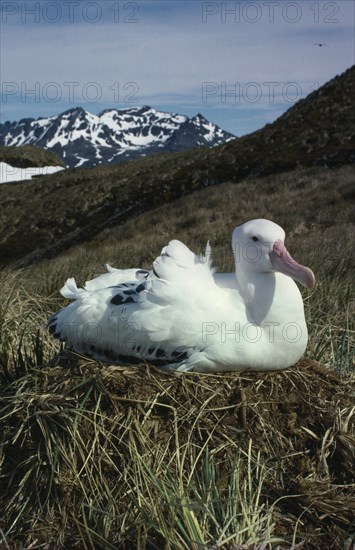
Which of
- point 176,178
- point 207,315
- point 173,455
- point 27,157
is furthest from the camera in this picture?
point 27,157

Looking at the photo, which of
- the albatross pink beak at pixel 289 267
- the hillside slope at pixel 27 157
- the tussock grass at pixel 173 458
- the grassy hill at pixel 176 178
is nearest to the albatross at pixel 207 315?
the albatross pink beak at pixel 289 267

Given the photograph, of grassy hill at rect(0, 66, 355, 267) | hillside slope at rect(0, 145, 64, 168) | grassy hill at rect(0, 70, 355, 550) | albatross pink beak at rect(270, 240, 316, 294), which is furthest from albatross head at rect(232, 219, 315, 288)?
hillside slope at rect(0, 145, 64, 168)

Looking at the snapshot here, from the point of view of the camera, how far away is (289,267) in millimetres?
3314

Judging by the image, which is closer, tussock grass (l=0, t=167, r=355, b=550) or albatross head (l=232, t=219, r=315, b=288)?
tussock grass (l=0, t=167, r=355, b=550)

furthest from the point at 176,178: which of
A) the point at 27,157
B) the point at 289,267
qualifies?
the point at 27,157

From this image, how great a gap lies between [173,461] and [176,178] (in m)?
21.1

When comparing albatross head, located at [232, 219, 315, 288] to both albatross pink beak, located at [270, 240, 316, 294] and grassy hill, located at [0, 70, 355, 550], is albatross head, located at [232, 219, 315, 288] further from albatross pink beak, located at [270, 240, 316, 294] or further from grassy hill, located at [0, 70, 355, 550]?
grassy hill, located at [0, 70, 355, 550]

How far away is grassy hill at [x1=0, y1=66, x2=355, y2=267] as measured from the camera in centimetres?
2005

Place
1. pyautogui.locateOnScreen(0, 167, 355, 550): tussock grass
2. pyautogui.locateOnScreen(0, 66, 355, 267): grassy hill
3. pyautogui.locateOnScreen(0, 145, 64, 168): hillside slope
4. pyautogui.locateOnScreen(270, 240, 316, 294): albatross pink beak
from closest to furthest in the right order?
pyautogui.locateOnScreen(0, 167, 355, 550): tussock grass → pyautogui.locateOnScreen(270, 240, 316, 294): albatross pink beak → pyautogui.locateOnScreen(0, 66, 355, 267): grassy hill → pyautogui.locateOnScreen(0, 145, 64, 168): hillside slope

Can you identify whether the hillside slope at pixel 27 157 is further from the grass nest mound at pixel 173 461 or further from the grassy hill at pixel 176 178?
the grass nest mound at pixel 173 461

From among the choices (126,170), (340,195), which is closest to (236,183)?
(340,195)

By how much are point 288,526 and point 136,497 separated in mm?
723

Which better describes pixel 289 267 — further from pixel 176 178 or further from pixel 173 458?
pixel 176 178

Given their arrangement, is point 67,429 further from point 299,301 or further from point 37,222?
point 37,222
